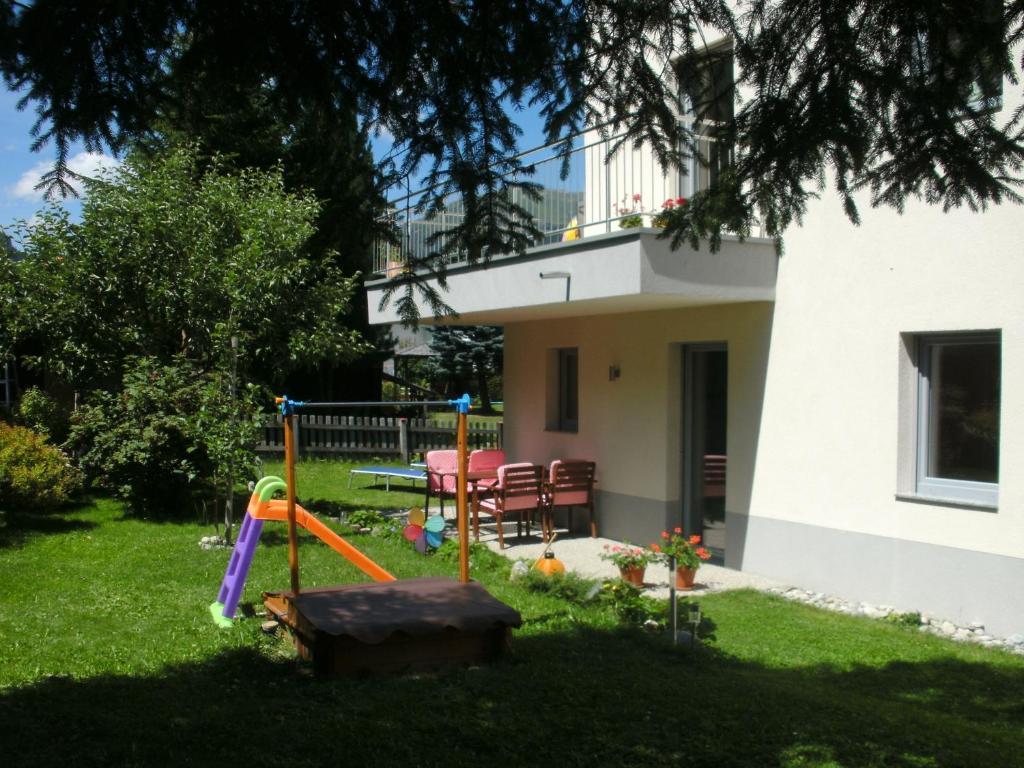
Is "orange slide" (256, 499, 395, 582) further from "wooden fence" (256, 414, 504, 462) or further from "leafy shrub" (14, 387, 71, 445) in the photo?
"wooden fence" (256, 414, 504, 462)

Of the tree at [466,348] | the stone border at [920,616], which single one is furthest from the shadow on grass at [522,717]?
the tree at [466,348]

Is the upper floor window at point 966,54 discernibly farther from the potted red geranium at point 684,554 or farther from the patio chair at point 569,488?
the patio chair at point 569,488

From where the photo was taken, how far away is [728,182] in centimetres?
555

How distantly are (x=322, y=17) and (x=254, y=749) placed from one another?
344 cm

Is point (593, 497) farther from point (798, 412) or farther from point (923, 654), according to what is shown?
point (923, 654)

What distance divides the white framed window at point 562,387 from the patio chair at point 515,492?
5.93ft

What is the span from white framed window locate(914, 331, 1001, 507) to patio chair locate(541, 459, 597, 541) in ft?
14.6

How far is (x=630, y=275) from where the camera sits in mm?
9500

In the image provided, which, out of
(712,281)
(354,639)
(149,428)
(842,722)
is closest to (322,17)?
(354,639)

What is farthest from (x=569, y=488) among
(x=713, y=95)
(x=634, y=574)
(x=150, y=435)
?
(x=713, y=95)

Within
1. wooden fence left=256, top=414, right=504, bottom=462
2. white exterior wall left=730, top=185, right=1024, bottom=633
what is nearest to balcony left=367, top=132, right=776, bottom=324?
white exterior wall left=730, top=185, right=1024, bottom=633

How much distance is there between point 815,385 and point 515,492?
154 inches

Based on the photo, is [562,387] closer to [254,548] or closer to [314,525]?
[314,525]

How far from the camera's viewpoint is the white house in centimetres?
827
